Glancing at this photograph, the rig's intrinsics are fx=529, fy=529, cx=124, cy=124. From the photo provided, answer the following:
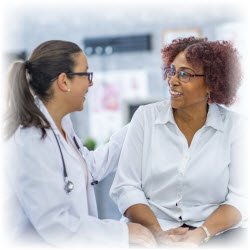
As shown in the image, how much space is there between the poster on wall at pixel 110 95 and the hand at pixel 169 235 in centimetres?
473

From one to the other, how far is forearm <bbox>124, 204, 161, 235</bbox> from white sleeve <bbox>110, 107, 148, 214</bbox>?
3cm

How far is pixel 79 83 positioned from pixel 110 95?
4.89m

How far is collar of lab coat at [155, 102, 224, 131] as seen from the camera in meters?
1.99

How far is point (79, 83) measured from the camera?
1841 millimetres

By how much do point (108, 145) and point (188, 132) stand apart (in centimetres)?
34

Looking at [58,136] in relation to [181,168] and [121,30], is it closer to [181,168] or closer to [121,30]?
[181,168]

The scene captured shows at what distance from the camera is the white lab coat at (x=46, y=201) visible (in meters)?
1.64

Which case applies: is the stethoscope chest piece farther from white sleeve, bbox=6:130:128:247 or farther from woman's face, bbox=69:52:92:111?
woman's face, bbox=69:52:92:111

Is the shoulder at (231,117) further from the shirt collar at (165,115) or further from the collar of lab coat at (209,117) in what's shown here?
the shirt collar at (165,115)

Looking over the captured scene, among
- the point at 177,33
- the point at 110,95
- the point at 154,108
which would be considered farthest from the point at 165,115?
the point at 110,95

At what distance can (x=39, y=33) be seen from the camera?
6688mm

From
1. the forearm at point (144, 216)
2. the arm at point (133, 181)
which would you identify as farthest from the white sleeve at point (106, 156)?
the forearm at point (144, 216)

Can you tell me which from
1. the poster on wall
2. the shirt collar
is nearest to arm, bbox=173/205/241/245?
the shirt collar

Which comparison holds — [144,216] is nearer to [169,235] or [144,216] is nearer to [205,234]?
[169,235]
